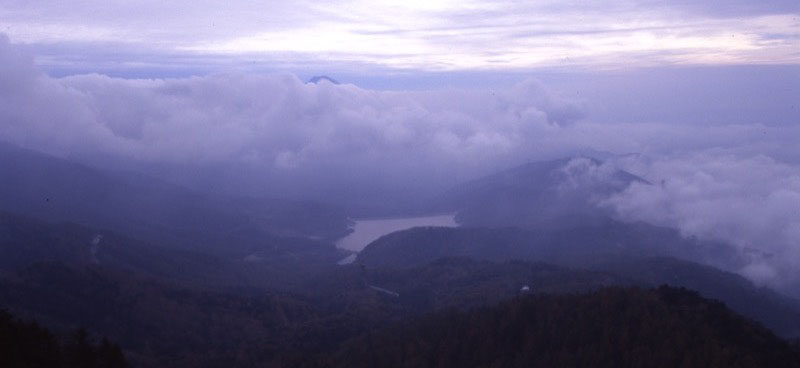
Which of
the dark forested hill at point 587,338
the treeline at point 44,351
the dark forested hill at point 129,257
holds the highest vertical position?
the treeline at point 44,351

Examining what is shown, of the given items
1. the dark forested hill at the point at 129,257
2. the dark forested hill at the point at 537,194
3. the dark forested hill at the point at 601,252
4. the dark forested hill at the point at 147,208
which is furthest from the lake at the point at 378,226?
the dark forested hill at the point at 129,257

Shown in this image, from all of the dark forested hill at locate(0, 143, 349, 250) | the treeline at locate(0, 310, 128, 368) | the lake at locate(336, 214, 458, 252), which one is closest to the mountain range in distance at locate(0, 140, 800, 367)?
the dark forested hill at locate(0, 143, 349, 250)

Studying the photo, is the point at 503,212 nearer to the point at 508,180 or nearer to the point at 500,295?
the point at 508,180

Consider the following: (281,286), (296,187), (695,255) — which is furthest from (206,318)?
(296,187)

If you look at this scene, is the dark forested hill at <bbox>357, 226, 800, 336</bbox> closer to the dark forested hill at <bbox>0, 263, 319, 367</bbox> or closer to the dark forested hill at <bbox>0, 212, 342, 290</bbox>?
the dark forested hill at <bbox>0, 212, 342, 290</bbox>

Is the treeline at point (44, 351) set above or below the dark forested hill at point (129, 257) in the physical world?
above

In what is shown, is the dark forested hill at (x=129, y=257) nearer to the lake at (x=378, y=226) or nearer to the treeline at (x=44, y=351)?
the lake at (x=378, y=226)
